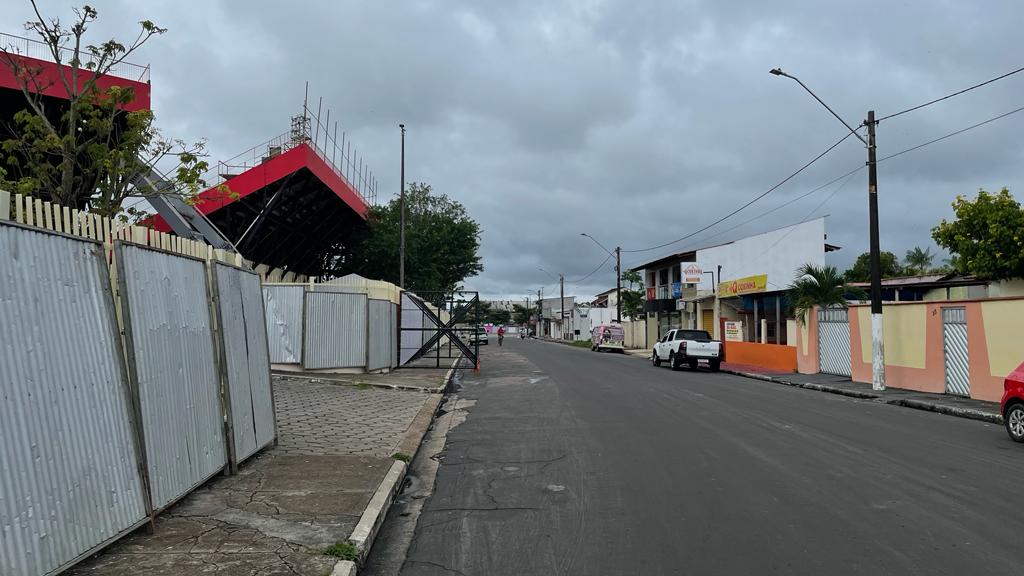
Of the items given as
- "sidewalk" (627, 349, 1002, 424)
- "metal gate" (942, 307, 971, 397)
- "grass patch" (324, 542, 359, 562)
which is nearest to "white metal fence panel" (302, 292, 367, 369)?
"sidewalk" (627, 349, 1002, 424)

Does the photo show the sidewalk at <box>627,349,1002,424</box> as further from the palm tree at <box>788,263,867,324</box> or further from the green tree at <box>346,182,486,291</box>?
the green tree at <box>346,182,486,291</box>

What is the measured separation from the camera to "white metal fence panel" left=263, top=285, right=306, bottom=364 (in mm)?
18109

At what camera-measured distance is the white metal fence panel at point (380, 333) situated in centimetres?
1973

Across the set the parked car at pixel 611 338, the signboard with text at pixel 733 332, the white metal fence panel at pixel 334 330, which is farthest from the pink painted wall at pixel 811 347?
the parked car at pixel 611 338

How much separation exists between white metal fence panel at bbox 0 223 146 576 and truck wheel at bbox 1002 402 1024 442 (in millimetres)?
11183

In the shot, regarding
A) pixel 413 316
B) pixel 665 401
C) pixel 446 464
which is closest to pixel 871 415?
pixel 665 401

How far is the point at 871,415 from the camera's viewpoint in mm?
13445

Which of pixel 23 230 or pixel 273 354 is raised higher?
pixel 23 230

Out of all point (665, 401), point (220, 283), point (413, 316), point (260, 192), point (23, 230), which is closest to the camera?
point (23, 230)

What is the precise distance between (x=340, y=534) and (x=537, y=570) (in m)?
1.59

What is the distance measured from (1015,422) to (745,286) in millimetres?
28003

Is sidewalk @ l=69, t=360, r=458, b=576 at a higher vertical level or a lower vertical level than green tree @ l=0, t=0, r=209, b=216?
lower

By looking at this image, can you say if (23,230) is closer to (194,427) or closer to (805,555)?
(194,427)

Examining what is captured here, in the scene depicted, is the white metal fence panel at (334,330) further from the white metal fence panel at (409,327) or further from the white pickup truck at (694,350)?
the white pickup truck at (694,350)
